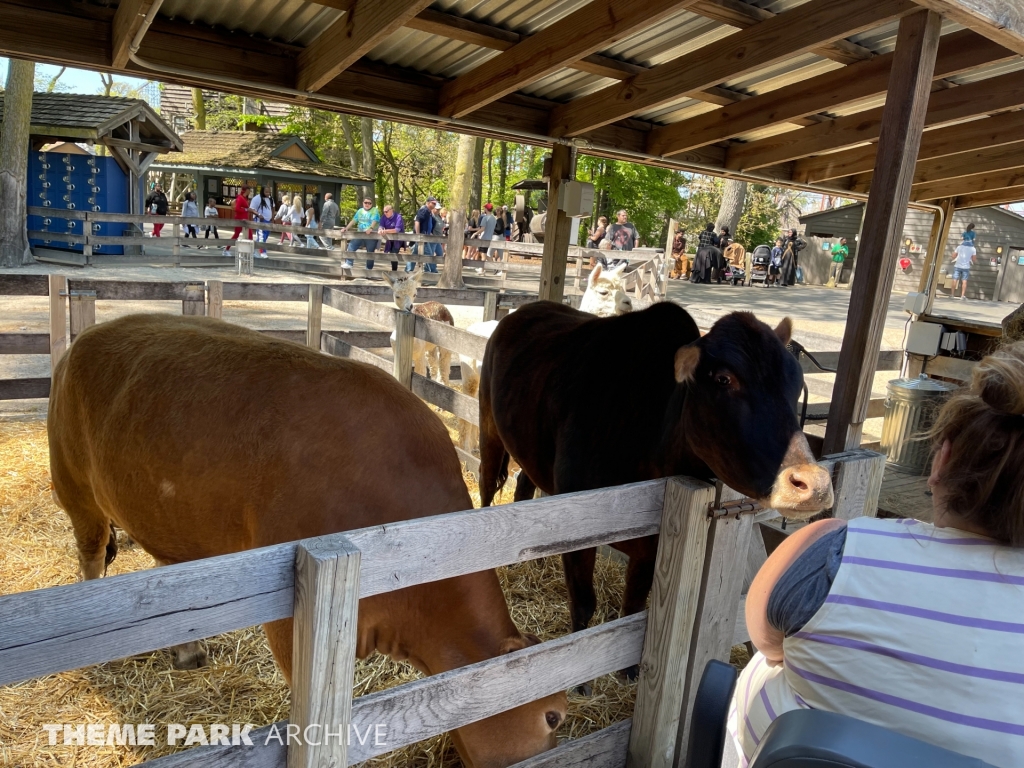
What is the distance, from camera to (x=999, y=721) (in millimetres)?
1047

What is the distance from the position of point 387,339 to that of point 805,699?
635 cm

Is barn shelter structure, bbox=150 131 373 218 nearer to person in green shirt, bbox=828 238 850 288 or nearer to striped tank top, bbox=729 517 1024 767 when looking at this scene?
person in green shirt, bbox=828 238 850 288

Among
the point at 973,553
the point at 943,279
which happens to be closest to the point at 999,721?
the point at 973,553

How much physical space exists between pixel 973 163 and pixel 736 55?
143 inches

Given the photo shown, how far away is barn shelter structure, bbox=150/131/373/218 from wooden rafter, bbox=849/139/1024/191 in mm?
27204

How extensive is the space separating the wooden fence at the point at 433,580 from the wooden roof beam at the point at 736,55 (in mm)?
1847

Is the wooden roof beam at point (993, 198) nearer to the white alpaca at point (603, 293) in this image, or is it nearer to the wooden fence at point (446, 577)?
the white alpaca at point (603, 293)

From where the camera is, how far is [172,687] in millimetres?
3102

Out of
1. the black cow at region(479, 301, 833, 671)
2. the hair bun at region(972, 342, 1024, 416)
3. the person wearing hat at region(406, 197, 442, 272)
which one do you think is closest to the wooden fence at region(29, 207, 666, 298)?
the person wearing hat at region(406, 197, 442, 272)

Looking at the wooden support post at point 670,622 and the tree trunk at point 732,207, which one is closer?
the wooden support post at point 670,622

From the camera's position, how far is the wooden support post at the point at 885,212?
107 inches

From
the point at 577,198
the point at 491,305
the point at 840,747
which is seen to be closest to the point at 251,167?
the point at 491,305

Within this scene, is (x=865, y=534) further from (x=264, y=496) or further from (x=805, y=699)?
(x=264, y=496)

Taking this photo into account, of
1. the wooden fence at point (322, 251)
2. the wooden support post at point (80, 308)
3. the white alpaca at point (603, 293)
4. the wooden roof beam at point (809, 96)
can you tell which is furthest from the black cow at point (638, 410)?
the wooden fence at point (322, 251)
